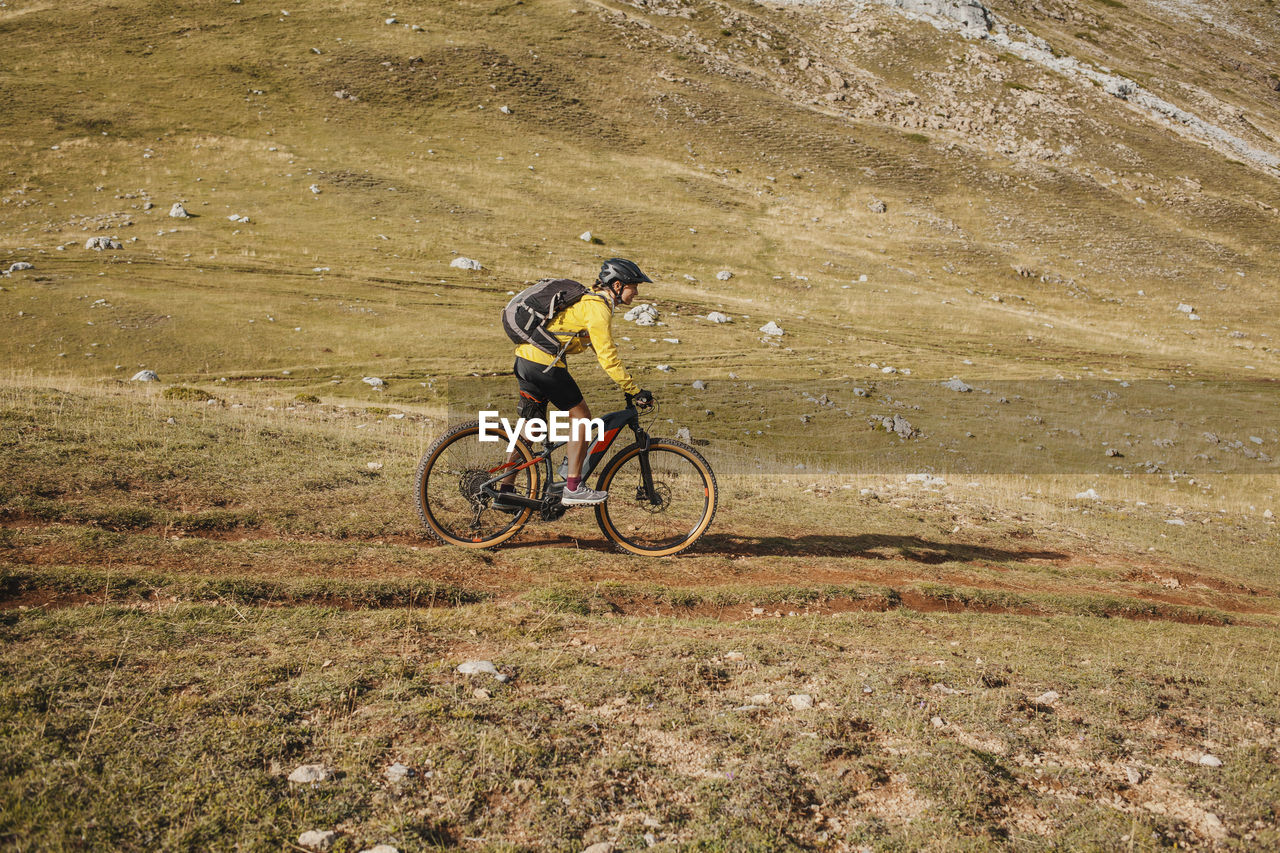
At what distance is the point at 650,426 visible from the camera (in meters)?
21.6

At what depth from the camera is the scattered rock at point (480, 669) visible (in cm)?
582

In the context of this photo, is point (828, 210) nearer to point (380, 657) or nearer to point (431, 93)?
point (431, 93)

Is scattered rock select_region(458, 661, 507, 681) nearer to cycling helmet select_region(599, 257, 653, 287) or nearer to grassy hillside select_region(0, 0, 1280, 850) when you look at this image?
grassy hillside select_region(0, 0, 1280, 850)

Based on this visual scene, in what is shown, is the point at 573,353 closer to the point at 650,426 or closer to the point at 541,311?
the point at 541,311

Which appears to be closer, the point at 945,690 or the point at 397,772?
the point at 397,772

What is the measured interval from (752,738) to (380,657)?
9.59 feet

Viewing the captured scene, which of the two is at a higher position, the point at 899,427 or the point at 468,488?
the point at 468,488

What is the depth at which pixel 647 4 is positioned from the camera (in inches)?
3260

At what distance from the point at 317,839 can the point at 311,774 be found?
56 cm

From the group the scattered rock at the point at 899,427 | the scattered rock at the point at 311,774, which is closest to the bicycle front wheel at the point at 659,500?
the scattered rock at the point at 311,774

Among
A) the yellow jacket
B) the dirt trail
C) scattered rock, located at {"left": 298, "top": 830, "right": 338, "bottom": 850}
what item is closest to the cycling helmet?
the yellow jacket

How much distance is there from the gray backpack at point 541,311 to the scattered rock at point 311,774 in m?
5.10

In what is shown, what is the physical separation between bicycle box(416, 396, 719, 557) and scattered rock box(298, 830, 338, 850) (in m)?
5.45

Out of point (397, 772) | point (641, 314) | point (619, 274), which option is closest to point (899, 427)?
point (641, 314)
